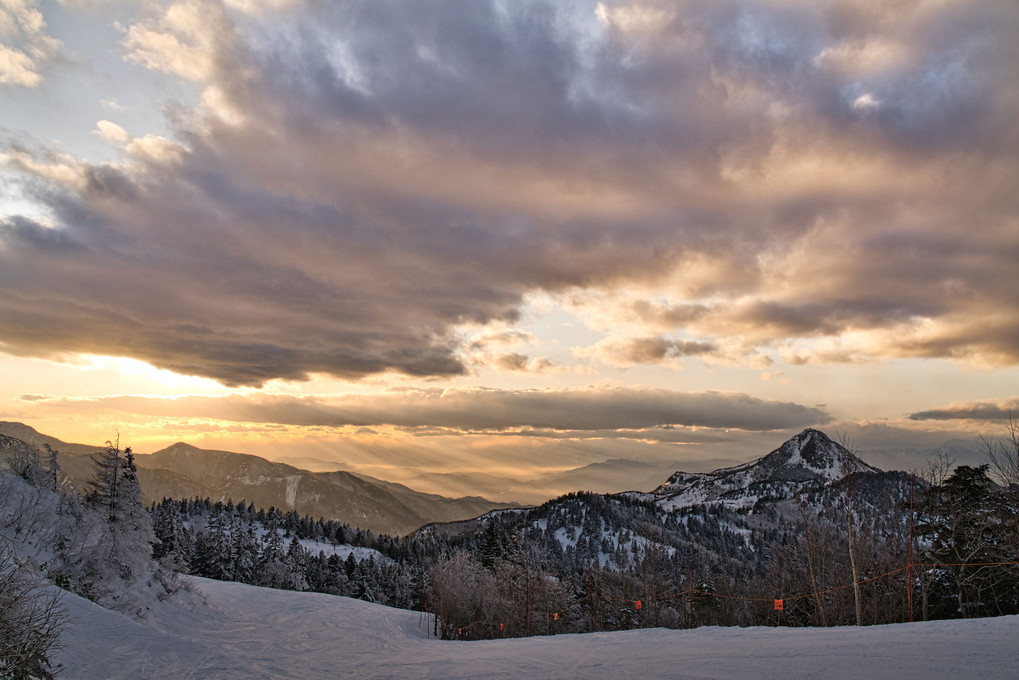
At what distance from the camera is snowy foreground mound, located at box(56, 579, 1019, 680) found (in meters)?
11.9

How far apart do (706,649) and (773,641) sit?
80.5 inches

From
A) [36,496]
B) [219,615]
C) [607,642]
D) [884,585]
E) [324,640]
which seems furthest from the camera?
[884,585]

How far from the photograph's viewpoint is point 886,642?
45.6ft

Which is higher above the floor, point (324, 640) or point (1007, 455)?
point (1007, 455)

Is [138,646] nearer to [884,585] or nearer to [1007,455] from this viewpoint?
[1007,455]

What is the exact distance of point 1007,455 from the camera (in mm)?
32969

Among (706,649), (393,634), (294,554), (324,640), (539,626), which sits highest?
(706,649)

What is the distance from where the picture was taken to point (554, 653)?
1920 centimetres

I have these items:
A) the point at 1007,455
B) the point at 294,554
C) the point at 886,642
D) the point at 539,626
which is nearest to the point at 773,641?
the point at 886,642

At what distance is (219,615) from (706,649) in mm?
32422

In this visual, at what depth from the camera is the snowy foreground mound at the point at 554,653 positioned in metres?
11.9

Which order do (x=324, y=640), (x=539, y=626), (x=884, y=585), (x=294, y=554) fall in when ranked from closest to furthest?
(x=324, y=640), (x=884, y=585), (x=539, y=626), (x=294, y=554)

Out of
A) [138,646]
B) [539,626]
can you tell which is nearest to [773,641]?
[138,646]

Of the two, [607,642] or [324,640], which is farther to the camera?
[324,640]
